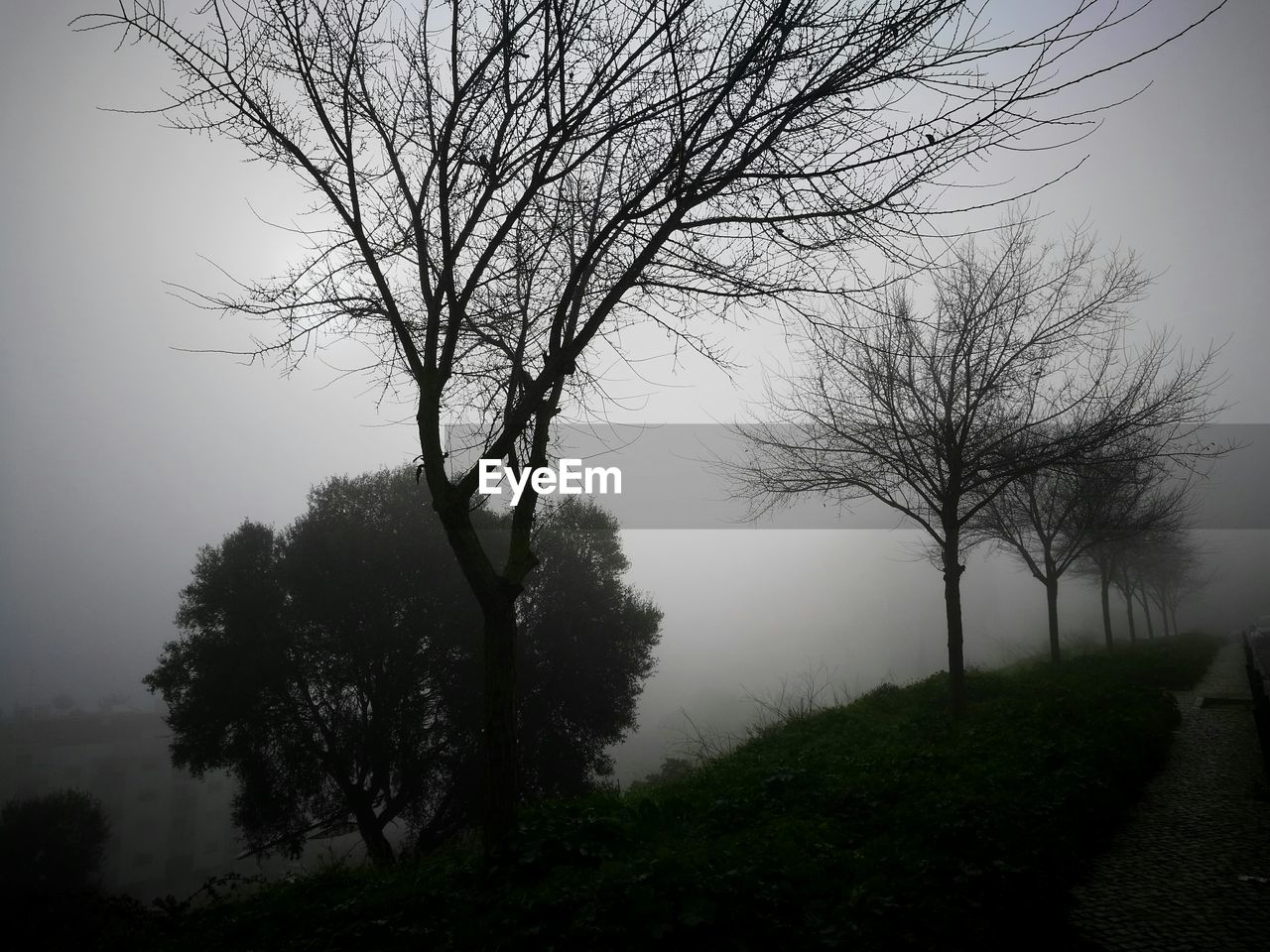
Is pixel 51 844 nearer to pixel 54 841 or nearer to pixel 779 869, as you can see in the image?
pixel 54 841

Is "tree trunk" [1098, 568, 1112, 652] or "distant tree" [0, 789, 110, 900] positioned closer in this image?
"distant tree" [0, 789, 110, 900]

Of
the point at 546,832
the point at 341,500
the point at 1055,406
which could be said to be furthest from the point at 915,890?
the point at 341,500

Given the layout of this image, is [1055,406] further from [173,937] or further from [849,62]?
[173,937]

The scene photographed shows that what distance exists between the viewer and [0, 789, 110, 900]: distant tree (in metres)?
13.8

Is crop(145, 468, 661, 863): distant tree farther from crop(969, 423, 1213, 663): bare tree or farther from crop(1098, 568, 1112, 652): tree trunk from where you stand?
crop(1098, 568, 1112, 652): tree trunk

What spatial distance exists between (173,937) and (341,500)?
12.4 m

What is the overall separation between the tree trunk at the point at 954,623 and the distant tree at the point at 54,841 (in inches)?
712

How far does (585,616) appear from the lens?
15625 mm

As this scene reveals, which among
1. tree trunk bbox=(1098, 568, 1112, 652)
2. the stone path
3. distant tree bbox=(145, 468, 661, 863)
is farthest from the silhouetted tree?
tree trunk bbox=(1098, 568, 1112, 652)

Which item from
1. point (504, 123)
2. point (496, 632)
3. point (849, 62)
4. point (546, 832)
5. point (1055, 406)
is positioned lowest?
point (546, 832)

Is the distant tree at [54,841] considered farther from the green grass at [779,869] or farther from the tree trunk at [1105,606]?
the tree trunk at [1105,606]

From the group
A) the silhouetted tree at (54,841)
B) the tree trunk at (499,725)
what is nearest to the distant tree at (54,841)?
the silhouetted tree at (54,841)

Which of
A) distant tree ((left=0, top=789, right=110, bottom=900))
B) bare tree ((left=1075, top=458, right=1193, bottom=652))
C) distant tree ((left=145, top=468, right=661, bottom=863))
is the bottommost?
distant tree ((left=0, top=789, right=110, bottom=900))

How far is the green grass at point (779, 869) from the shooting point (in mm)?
3283
